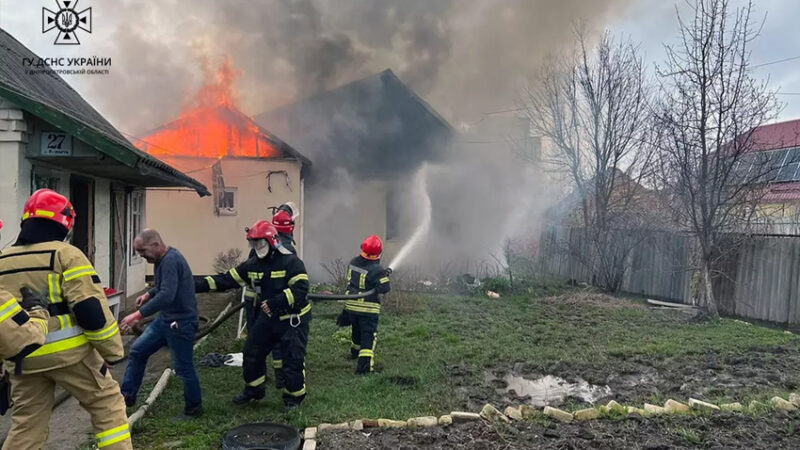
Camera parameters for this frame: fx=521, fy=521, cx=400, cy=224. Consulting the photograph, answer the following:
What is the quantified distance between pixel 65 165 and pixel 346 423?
5653 mm

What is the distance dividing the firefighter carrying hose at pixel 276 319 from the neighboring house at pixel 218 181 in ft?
35.5

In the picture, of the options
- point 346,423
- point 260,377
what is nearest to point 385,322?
point 260,377

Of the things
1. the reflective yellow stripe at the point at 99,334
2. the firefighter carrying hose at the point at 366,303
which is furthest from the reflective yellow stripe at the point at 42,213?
the firefighter carrying hose at the point at 366,303

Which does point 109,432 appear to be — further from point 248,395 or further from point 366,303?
point 366,303

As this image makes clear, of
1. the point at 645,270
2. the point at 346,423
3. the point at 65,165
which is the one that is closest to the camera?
the point at 346,423

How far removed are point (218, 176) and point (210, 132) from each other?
53.5 inches

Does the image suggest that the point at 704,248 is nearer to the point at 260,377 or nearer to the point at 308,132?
the point at 260,377

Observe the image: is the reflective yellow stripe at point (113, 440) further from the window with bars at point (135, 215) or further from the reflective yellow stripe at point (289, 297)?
the window with bars at point (135, 215)

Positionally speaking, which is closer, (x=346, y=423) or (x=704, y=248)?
(x=346, y=423)

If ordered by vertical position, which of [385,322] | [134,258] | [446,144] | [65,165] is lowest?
[385,322]

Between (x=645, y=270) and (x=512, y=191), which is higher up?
(x=512, y=191)

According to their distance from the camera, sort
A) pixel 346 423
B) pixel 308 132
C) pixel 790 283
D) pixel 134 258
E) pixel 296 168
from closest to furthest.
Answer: pixel 346 423 → pixel 790 283 → pixel 134 258 → pixel 296 168 → pixel 308 132

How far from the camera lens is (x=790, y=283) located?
9688 millimetres

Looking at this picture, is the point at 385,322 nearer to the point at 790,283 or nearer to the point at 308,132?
the point at 790,283
